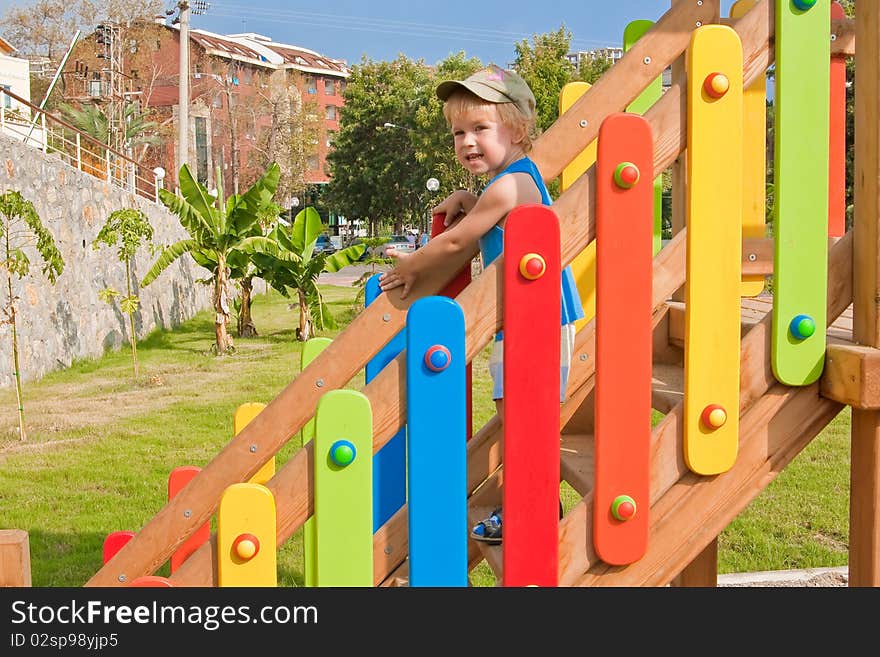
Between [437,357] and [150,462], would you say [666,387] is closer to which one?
[437,357]

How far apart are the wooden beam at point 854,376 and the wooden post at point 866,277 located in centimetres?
7

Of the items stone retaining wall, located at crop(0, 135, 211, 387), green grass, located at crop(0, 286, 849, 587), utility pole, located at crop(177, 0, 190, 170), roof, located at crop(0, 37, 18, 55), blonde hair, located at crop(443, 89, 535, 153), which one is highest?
roof, located at crop(0, 37, 18, 55)

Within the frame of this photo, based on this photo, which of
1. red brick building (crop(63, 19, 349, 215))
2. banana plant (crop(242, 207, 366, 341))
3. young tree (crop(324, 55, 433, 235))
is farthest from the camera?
young tree (crop(324, 55, 433, 235))

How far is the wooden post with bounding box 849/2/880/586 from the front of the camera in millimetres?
2363

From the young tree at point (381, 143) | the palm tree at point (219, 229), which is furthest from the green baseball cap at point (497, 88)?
the young tree at point (381, 143)

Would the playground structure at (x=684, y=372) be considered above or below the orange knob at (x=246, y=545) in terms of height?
above

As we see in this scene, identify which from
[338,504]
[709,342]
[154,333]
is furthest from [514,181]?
[154,333]

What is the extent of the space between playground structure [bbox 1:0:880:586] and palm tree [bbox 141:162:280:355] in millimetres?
11504

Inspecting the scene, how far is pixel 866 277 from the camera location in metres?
2.43

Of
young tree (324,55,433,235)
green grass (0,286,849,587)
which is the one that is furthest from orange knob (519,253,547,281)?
young tree (324,55,433,235)

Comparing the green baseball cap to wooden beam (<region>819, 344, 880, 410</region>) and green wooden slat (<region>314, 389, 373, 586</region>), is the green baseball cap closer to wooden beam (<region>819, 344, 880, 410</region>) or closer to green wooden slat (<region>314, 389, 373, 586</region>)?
green wooden slat (<region>314, 389, 373, 586</region>)

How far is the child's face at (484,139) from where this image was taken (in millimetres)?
2654

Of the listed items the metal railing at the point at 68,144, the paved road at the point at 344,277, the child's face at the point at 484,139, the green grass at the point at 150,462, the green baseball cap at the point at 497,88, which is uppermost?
the metal railing at the point at 68,144

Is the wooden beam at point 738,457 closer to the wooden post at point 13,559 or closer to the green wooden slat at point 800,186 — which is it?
the green wooden slat at point 800,186
